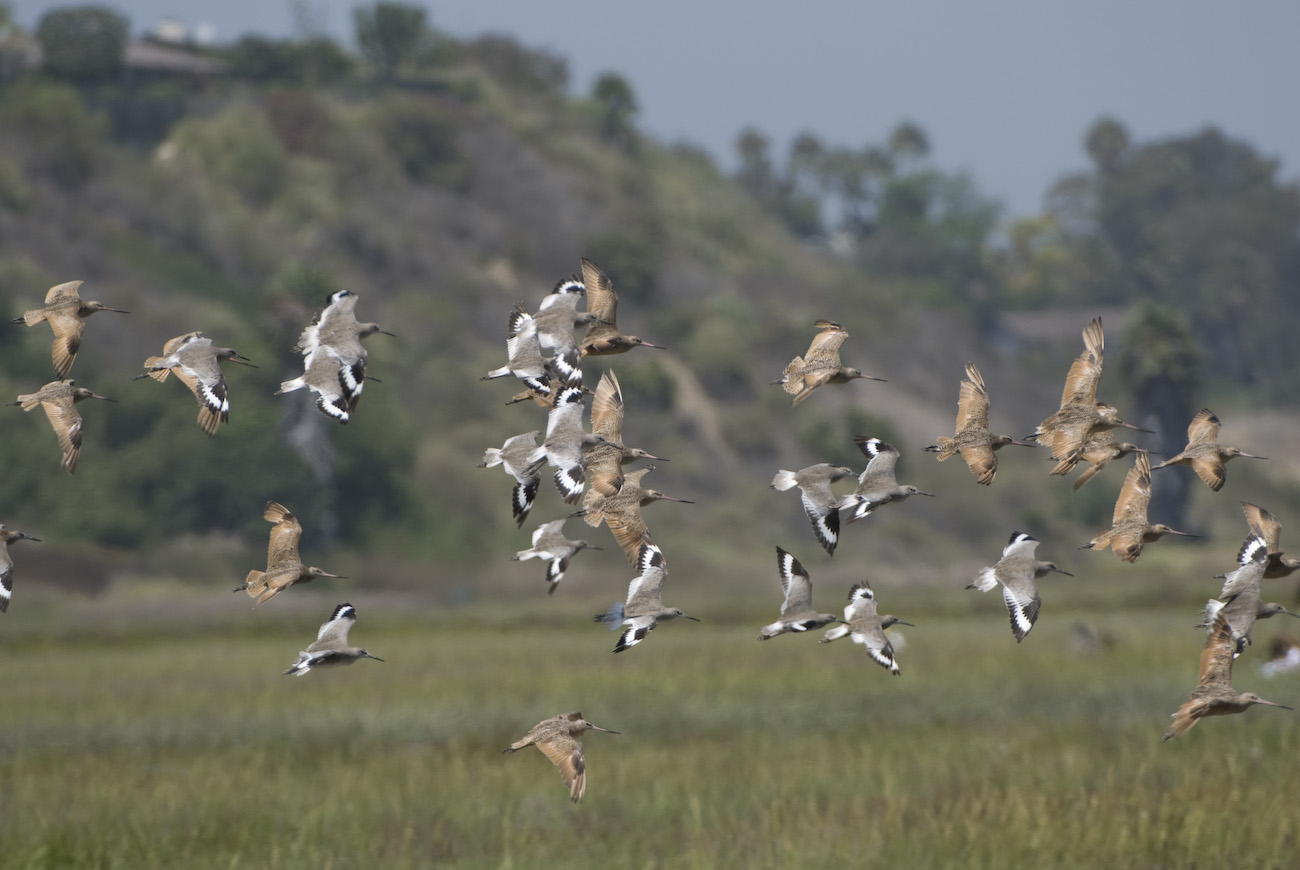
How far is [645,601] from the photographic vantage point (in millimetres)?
6805

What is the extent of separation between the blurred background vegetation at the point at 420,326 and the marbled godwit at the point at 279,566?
5057 cm

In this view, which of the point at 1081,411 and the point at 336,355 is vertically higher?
the point at 336,355

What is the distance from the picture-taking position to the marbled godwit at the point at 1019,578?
649cm

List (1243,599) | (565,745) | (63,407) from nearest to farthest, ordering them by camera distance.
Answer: (1243,599) → (63,407) → (565,745)

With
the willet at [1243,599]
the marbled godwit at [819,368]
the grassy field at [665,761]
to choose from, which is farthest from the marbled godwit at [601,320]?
the grassy field at [665,761]

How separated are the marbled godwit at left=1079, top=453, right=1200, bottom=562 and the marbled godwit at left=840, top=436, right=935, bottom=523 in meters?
0.74

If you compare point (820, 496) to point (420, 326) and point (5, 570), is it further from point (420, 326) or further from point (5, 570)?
point (420, 326)

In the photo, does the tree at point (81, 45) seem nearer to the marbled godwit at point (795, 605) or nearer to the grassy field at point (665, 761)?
the grassy field at point (665, 761)

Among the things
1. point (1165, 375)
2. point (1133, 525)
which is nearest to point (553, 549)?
point (1133, 525)

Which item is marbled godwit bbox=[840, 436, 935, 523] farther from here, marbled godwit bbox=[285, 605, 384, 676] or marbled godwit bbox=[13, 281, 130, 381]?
marbled godwit bbox=[13, 281, 130, 381]

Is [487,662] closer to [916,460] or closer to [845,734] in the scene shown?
[845,734]

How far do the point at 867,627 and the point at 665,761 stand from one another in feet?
62.5

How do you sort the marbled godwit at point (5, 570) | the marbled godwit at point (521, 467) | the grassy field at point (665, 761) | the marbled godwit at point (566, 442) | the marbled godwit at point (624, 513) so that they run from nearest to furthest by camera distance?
1. the marbled godwit at point (5, 570)
2. the marbled godwit at point (521, 467)
3. the marbled godwit at point (566, 442)
4. the marbled godwit at point (624, 513)
5. the grassy field at point (665, 761)

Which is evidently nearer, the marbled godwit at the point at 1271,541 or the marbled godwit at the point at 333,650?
the marbled godwit at the point at 1271,541
